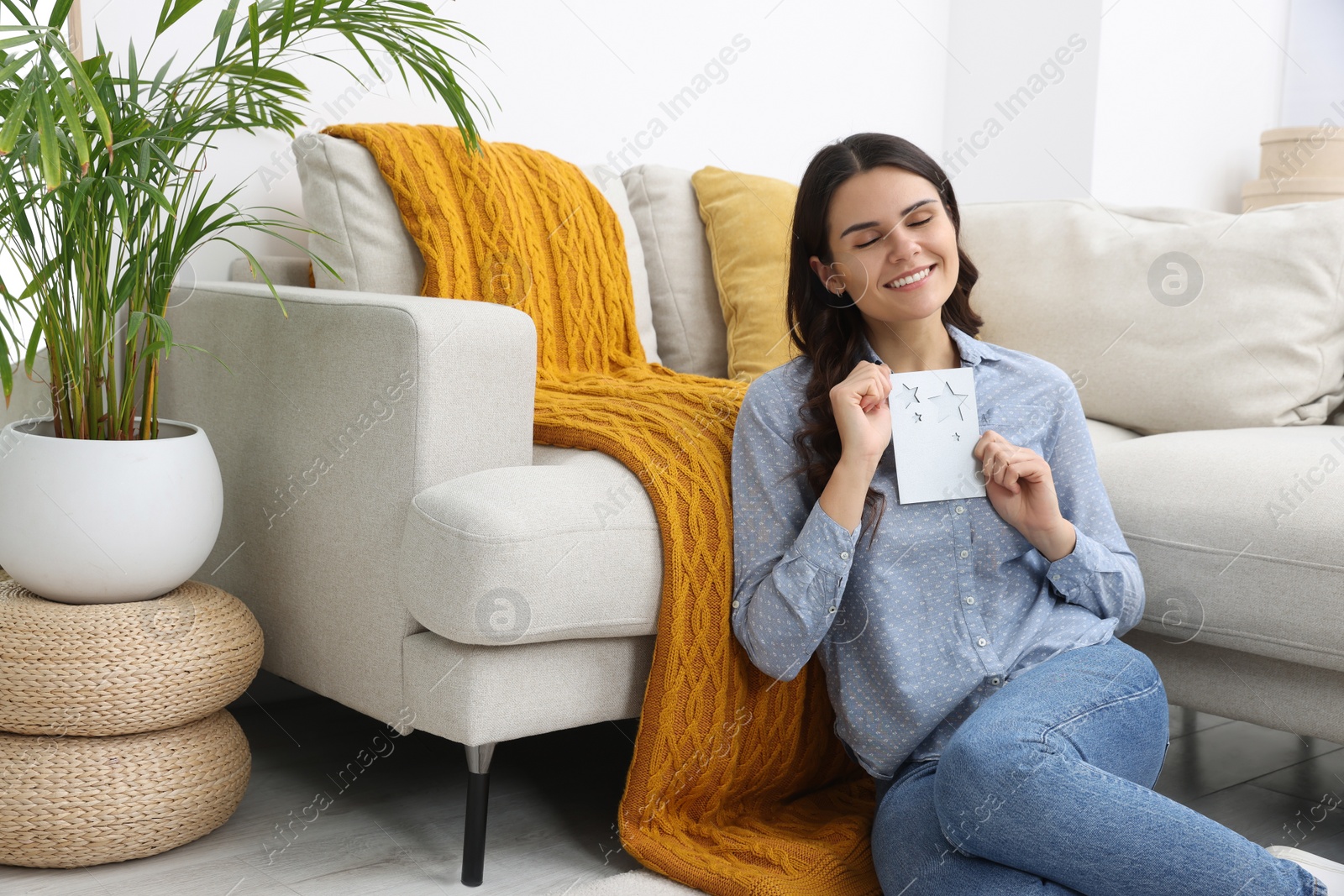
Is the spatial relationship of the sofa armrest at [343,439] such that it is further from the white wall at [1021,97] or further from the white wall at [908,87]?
the white wall at [1021,97]

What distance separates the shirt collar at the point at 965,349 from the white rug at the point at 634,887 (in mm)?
612

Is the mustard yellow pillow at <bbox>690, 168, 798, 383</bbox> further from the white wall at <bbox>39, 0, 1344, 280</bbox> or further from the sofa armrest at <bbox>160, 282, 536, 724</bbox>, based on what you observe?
the sofa armrest at <bbox>160, 282, 536, 724</bbox>

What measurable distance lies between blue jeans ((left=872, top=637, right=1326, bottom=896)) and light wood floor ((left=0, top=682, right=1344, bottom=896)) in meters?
0.42

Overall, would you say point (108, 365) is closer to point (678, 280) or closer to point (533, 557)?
point (533, 557)

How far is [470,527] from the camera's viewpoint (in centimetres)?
123

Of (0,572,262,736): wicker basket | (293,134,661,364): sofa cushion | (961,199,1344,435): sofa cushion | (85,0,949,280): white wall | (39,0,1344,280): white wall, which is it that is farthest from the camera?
(39,0,1344,280): white wall

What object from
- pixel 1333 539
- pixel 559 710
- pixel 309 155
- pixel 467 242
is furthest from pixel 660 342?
pixel 1333 539

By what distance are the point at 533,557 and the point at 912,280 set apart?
50cm

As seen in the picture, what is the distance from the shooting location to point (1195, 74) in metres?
3.16

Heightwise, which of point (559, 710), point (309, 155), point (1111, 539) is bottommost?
point (559, 710)

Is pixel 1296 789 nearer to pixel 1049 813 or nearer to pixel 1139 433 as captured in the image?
pixel 1139 433

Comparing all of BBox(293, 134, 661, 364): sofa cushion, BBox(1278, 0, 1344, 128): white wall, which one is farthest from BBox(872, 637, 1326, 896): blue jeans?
BBox(1278, 0, 1344, 128): white wall

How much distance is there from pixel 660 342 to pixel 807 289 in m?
0.79

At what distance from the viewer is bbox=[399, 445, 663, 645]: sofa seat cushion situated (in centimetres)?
122
